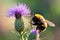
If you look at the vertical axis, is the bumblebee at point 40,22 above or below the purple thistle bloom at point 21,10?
below

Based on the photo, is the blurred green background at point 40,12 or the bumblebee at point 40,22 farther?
the blurred green background at point 40,12

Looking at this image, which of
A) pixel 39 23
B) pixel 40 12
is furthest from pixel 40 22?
pixel 40 12

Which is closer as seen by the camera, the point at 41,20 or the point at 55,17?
the point at 41,20

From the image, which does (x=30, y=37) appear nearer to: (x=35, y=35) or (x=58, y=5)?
(x=35, y=35)

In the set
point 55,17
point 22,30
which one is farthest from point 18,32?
point 55,17

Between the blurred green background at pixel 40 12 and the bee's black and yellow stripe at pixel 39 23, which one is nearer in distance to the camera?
the bee's black and yellow stripe at pixel 39 23
